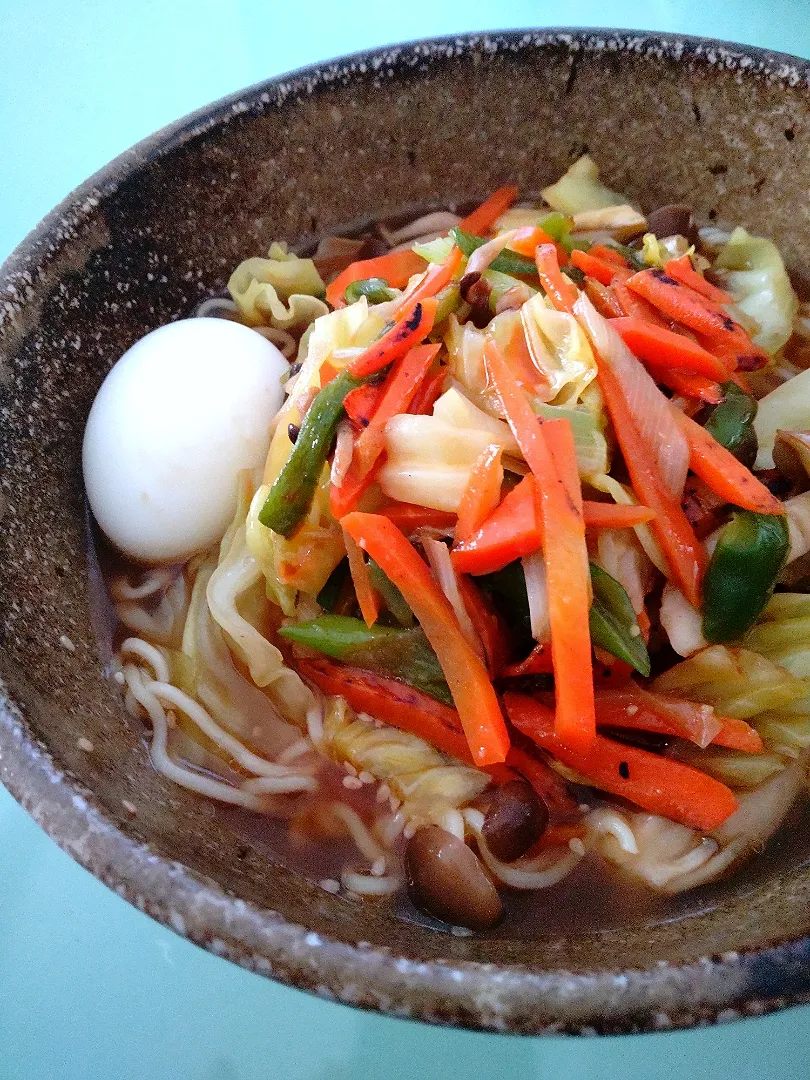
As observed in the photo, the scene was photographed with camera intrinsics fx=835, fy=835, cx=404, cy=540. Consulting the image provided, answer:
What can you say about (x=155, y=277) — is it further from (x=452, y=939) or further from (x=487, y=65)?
(x=452, y=939)

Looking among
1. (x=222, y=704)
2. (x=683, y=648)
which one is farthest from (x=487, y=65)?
(x=222, y=704)

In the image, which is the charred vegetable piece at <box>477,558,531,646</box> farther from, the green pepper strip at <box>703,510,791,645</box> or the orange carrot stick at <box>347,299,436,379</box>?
the orange carrot stick at <box>347,299,436,379</box>

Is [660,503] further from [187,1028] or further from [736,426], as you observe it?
[187,1028]

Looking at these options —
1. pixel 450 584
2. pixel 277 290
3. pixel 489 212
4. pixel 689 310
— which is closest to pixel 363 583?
pixel 450 584

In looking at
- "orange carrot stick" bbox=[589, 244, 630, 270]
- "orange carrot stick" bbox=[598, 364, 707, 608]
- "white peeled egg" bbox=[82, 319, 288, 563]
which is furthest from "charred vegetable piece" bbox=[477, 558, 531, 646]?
"orange carrot stick" bbox=[589, 244, 630, 270]

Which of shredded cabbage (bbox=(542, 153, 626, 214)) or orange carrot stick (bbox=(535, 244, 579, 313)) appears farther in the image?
shredded cabbage (bbox=(542, 153, 626, 214))

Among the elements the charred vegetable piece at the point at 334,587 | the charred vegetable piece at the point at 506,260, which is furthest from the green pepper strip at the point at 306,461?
the charred vegetable piece at the point at 506,260

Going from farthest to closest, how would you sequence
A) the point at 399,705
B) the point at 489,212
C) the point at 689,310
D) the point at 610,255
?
the point at 489,212 < the point at 610,255 < the point at 689,310 < the point at 399,705
